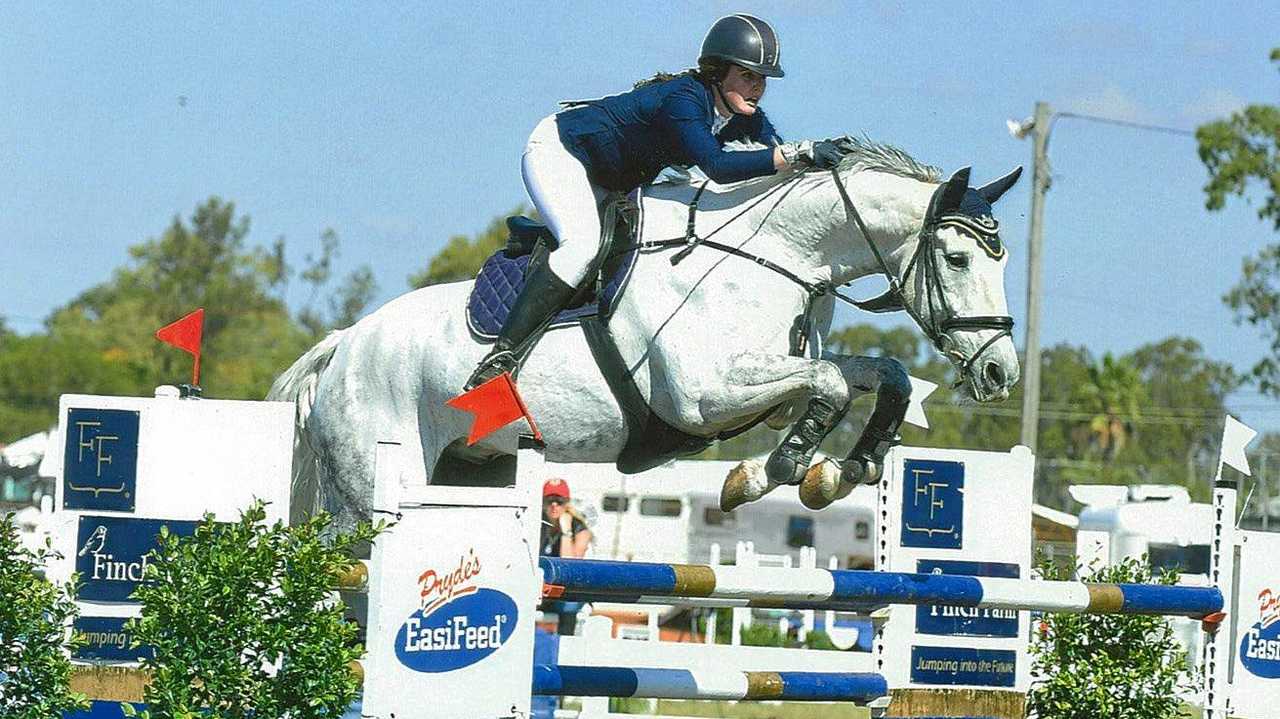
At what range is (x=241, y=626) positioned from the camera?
10.4ft

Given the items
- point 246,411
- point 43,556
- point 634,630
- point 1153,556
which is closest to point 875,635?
point 246,411

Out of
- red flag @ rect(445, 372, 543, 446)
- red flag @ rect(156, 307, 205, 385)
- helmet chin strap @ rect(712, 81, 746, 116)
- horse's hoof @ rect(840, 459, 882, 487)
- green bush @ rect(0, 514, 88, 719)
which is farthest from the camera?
helmet chin strap @ rect(712, 81, 746, 116)

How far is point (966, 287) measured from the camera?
420 cm

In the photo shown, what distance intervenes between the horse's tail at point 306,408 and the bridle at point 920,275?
1.16 m

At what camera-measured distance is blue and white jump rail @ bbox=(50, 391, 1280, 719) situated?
315cm

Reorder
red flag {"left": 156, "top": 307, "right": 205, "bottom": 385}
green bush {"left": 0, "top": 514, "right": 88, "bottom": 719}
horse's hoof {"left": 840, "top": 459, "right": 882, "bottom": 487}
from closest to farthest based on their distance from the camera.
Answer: green bush {"left": 0, "top": 514, "right": 88, "bottom": 719} < horse's hoof {"left": 840, "top": 459, "right": 882, "bottom": 487} < red flag {"left": 156, "top": 307, "right": 205, "bottom": 385}

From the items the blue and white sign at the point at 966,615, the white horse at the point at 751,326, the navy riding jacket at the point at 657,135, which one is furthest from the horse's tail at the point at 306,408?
the blue and white sign at the point at 966,615

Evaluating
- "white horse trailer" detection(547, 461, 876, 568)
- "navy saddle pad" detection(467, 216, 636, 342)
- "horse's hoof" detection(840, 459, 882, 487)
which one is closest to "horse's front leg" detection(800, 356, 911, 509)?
"horse's hoof" detection(840, 459, 882, 487)

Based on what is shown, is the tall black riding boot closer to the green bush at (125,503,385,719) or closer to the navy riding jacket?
the navy riding jacket

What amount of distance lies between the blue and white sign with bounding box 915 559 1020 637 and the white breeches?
1317 millimetres

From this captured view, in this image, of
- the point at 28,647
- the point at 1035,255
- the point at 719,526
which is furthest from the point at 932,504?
the point at 719,526

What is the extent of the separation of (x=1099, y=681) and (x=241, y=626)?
258 cm

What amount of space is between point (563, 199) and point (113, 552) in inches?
57.7

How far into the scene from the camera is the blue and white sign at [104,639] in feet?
11.8
